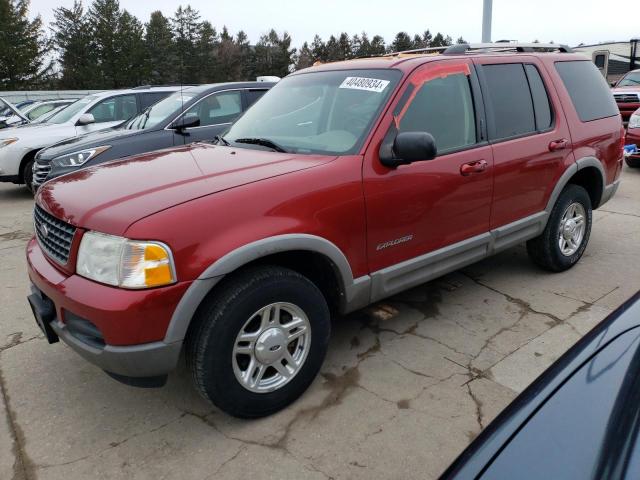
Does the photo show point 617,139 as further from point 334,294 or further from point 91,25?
point 91,25

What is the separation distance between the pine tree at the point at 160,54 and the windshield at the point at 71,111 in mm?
55001

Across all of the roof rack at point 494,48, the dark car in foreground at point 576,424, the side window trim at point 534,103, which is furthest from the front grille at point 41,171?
the dark car in foreground at point 576,424

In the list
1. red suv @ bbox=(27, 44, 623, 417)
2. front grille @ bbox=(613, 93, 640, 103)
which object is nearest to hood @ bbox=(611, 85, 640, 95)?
front grille @ bbox=(613, 93, 640, 103)

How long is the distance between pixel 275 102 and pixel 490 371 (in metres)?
2.29

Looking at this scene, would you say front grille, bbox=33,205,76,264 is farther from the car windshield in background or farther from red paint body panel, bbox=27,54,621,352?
the car windshield in background

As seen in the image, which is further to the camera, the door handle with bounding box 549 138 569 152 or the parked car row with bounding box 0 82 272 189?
the parked car row with bounding box 0 82 272 189

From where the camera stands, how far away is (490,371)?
3.09m

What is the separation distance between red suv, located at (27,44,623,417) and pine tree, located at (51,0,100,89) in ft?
192

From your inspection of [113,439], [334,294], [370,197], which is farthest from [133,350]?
[370,197]

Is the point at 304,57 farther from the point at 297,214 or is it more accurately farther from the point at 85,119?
the point at 297,214

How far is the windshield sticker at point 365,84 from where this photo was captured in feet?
10.5

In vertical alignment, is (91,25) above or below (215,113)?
above

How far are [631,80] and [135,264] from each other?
48.4 feet

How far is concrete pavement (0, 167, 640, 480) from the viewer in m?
2.42
